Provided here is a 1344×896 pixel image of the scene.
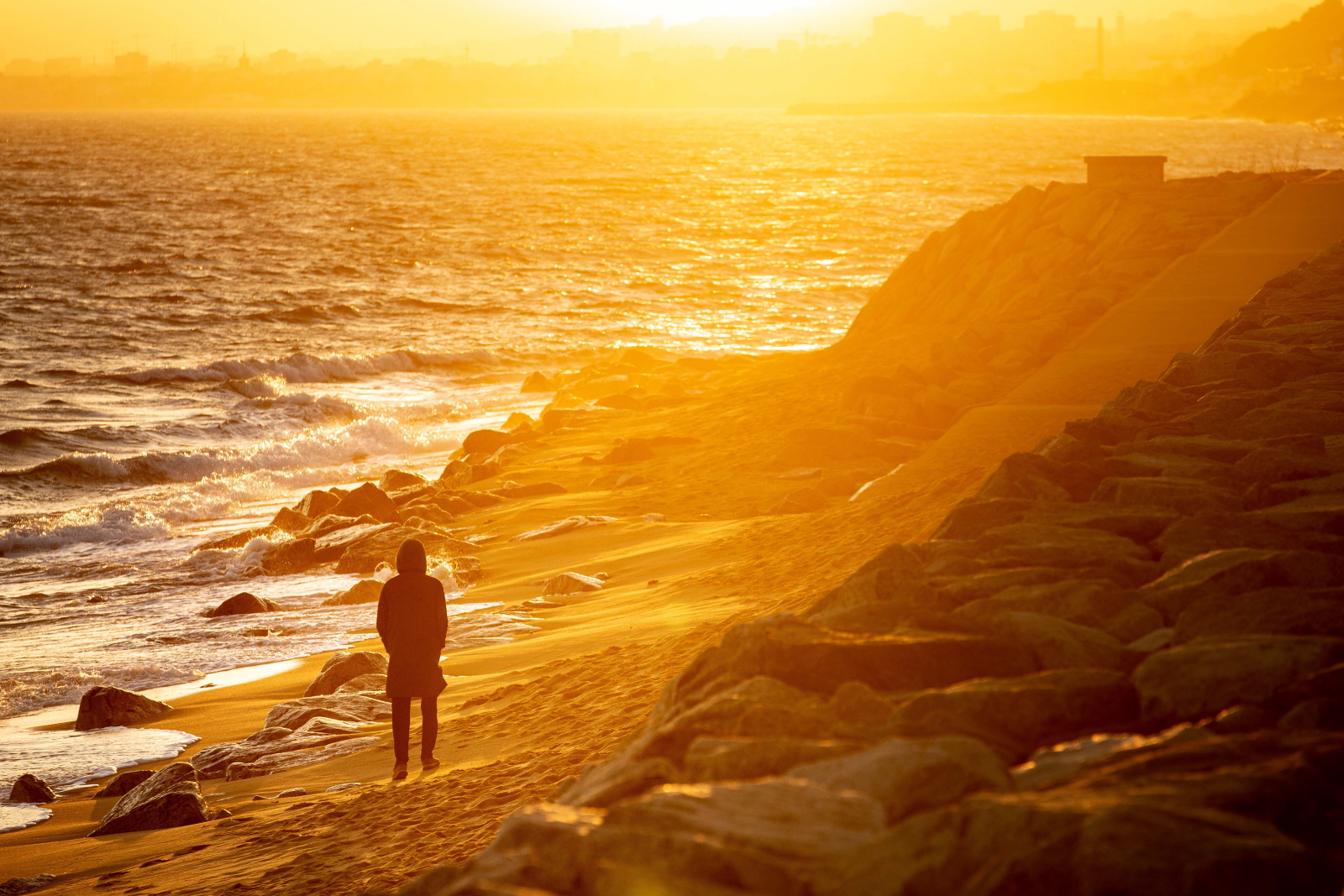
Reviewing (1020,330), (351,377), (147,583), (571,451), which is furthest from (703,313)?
(147,583)

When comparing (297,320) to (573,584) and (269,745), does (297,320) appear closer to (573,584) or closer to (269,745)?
(573,584)

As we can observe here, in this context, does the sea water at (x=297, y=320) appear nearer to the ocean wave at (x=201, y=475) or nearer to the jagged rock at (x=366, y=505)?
the ocean wave at (x=201, y=475)

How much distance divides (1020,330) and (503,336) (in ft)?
63.6

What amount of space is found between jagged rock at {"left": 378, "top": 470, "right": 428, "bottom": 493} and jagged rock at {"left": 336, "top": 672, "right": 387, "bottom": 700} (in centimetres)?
809

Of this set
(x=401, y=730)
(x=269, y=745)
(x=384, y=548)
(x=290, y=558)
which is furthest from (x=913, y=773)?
(x=290, y=558)

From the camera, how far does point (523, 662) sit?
8242 mm

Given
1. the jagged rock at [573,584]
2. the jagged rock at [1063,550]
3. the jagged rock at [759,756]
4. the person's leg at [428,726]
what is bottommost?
the jagged rock at [573,584]

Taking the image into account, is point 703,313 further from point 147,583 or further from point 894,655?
point 894,655

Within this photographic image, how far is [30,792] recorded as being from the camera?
7.02 meters

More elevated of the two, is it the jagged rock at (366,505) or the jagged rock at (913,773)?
the jagged rock at (913,773)

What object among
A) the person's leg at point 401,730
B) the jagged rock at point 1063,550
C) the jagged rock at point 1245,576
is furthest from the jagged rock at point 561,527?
the jagged rock at point 1245,576

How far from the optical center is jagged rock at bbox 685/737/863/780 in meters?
2.72

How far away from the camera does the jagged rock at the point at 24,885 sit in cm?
551

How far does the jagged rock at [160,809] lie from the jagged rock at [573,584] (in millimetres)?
3956
